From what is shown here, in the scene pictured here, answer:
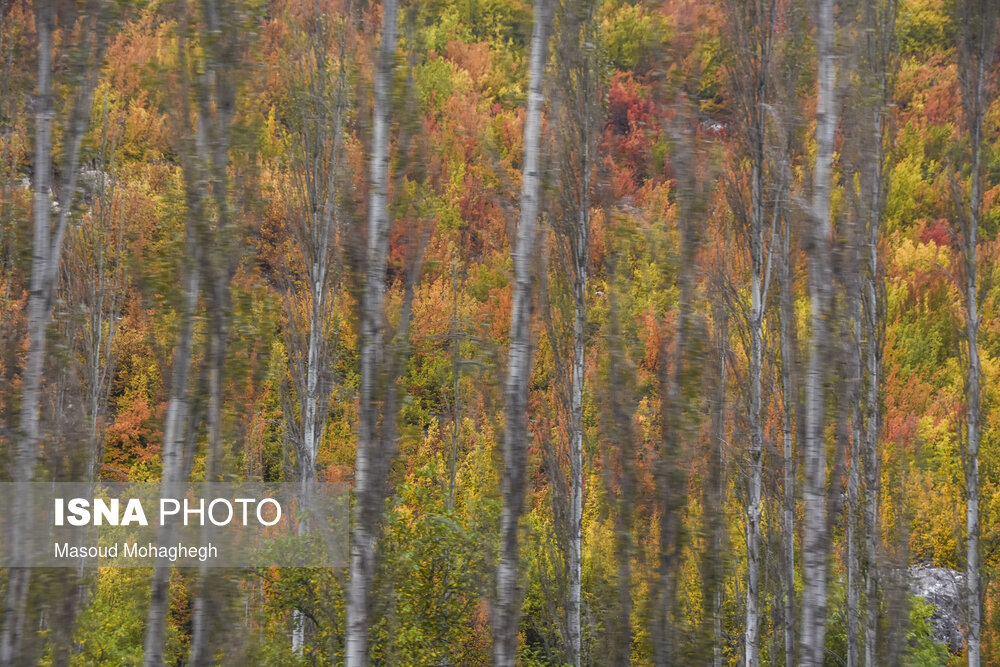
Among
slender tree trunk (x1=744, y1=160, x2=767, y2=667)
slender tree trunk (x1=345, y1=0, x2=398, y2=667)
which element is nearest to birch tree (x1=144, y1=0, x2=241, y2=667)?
slender tree trunk (x1=345, y1=0, x2=398, y2=667)

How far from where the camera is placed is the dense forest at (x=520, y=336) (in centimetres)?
560

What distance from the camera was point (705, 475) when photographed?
28.4ft

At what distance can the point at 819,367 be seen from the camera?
530cm

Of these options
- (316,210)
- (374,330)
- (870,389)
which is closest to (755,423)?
(870,389)

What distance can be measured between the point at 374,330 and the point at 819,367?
295 centimetres

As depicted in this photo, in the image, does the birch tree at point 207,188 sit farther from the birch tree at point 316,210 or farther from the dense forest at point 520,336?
the birch tree at point 316,210

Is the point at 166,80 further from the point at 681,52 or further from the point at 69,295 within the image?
the point at 69,295

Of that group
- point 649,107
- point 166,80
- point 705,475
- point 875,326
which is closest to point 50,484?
point 166,80

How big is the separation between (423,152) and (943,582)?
14.8 meters

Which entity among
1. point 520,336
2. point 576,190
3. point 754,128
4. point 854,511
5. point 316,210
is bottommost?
point 854,511

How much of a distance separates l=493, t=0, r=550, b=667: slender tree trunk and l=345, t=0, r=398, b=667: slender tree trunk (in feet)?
2.85

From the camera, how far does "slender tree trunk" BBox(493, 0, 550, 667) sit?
5.44 meters

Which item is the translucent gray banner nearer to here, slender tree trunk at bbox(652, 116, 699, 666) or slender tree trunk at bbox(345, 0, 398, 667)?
→ slender tree trunk at bbox(345, 0, 398, 667)

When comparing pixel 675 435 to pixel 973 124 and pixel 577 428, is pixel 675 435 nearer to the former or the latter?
pixel 577 428
